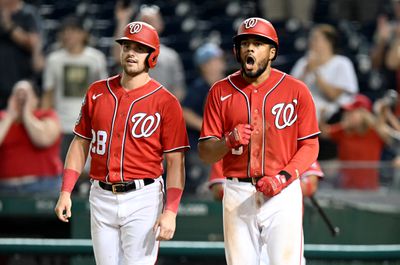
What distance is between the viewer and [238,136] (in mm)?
4684

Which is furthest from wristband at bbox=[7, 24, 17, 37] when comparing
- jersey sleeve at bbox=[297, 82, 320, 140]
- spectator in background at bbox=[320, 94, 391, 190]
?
jersey sleeve at bbox=[297, 82, 320, 140]

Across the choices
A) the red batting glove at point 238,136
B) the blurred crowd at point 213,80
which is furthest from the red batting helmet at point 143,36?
the blurred crowd at point 213,80

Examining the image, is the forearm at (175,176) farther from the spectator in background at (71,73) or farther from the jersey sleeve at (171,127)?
the spectator in background at (71,73)

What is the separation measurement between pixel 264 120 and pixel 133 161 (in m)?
0.68

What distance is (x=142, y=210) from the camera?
496cm

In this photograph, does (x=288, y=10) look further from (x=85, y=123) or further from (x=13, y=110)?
(x=85, y=123)

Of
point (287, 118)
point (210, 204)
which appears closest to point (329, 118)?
point (210, 204)

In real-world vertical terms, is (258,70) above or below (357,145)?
above

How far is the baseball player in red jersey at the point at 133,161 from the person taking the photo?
195 inches

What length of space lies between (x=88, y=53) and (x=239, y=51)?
3.94m

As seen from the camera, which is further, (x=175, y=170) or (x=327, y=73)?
(x=327, y=73)

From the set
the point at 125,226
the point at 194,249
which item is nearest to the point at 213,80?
the point at 194,249

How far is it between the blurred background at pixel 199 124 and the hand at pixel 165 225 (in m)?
0.91

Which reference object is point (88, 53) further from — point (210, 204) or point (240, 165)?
point (240, 165)
